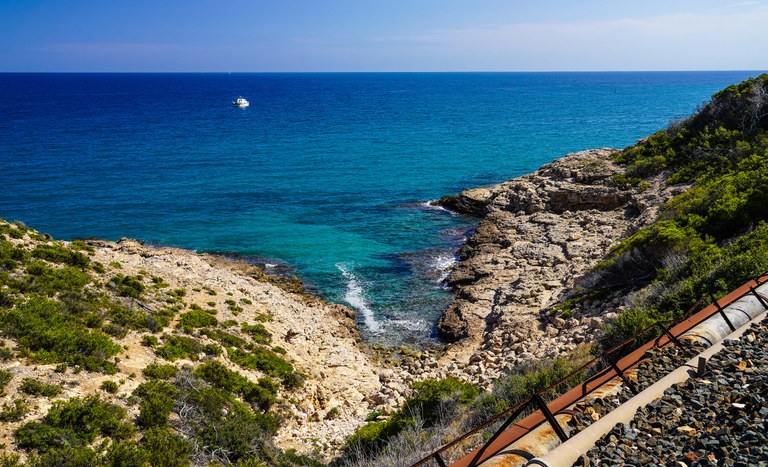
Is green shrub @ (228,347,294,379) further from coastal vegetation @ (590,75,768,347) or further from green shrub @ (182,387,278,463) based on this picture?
coastal vegetation @ (590,75,768,347)

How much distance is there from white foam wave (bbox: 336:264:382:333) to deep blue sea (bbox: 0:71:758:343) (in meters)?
0.10

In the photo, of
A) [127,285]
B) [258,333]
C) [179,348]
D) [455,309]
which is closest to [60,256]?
[127,285]

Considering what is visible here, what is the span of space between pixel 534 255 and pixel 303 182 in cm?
2914

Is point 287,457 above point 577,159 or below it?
below

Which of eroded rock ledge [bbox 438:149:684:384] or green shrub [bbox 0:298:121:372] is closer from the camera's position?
green shrub [bbox 0:298:121:372]

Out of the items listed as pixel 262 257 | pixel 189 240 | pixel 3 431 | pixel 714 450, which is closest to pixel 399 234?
pixel 262 257

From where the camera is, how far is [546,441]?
6738mm

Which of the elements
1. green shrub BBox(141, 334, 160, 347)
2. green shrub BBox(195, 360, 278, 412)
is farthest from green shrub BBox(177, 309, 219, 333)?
green shrub BBox(195, 360, 278, 412)

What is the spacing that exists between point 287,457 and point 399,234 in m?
24.1

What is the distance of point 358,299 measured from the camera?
26.0 m

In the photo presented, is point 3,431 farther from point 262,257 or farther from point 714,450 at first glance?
point 262,257

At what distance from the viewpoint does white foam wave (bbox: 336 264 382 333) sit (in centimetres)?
2339

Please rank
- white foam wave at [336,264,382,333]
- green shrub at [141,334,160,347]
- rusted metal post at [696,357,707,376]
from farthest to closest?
white foam wave at [336,264,382,333] → green shrub at [141,334,160,347] → rusted metal post at [696,357,707,376]

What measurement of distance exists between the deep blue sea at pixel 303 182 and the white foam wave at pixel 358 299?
0.10 meters
